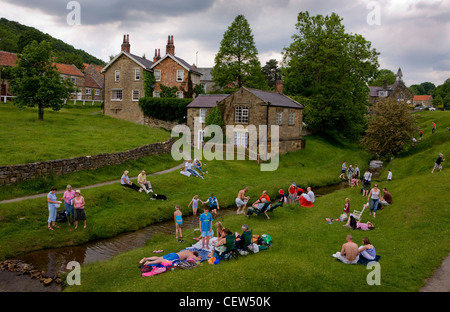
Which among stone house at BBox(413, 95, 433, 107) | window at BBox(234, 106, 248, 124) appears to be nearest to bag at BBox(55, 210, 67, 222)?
window at BBox(234, 106, 248, 124)

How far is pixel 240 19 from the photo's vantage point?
53.2 metres

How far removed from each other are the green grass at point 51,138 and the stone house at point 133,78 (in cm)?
1131

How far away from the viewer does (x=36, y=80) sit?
3481cm

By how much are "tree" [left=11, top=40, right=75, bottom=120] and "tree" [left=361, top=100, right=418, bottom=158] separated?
122ft

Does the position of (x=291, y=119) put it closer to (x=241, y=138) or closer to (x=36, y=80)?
(x=241, y=138)

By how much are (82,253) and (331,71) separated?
44.1 meters

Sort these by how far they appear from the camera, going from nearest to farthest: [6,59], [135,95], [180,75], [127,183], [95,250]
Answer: [95,250] < [127,183] < [6,59] < [135,95] < [180,75]

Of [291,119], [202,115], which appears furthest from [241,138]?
[291,119]

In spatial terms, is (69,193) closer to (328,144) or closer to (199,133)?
(199,133)

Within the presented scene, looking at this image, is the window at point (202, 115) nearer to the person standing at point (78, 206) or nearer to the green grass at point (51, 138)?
the green grass at point (51, 138)

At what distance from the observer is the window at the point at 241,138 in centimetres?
3934

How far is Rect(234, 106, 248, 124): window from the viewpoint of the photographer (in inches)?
1547

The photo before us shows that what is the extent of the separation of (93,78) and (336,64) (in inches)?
2061
